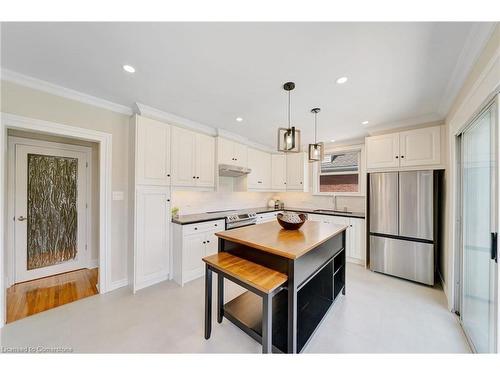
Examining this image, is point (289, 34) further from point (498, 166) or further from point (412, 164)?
point (412, 164)

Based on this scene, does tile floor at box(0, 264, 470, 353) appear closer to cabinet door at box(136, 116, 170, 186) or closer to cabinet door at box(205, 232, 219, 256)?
cabinet door at box(205, 232, 219, 256)

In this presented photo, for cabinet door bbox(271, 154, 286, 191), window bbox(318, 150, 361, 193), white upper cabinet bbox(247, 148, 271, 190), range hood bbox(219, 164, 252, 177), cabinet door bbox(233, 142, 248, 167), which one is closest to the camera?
range hood bbox(219, 164, 252, 177)

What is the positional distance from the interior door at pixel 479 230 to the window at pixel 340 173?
2.07 m

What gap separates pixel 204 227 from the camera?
2.88m

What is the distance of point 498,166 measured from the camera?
1.16 metres

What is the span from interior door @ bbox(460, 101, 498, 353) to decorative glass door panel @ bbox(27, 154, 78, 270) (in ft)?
16.1

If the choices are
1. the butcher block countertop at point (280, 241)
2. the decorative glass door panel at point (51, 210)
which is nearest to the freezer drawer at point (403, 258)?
the butcher block countertop at point (280, 241)

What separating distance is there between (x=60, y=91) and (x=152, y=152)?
42.4 inches

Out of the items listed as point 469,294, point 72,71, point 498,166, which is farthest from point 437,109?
point 72,71

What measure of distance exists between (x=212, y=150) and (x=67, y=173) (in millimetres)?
2351

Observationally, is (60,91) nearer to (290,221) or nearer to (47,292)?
(47,292)

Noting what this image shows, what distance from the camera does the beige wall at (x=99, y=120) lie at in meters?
1.83

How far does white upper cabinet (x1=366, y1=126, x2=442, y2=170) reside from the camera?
2592 mm

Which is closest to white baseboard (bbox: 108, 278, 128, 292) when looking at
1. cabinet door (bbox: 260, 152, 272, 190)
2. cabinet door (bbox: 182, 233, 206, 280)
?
cabinet door (bbox: 182, 233, 206, 280)
